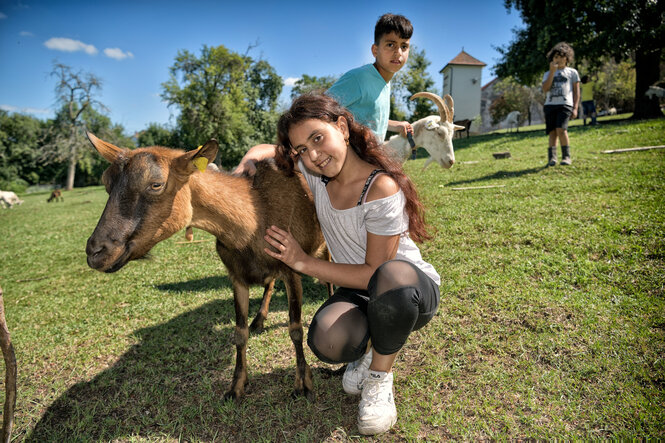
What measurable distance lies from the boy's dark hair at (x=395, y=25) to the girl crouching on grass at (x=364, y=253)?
1.43m

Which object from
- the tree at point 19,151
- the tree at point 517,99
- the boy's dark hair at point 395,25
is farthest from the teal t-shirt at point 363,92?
the tree at point 19,151

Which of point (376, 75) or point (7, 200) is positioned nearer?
point (376, 75)

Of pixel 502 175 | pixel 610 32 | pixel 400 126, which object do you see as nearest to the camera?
pixel 400 126

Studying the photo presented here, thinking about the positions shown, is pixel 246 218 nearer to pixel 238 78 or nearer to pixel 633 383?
pixel 633 383

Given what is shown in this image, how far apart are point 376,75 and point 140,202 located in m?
2.43

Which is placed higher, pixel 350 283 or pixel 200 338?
pixel 350 283

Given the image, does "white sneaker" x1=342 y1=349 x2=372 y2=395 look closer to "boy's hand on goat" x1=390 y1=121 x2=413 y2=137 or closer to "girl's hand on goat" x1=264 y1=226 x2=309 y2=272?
"girl's hand on goat" x1=264 y1=226 x2=309 y2=272

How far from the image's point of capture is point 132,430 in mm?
2449

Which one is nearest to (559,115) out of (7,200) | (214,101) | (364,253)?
(364,253)

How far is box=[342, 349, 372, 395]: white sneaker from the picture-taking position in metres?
2.57

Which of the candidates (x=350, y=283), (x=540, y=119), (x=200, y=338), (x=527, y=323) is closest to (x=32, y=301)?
(x=200, y=338)

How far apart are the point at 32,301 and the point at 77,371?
2842 millimetres

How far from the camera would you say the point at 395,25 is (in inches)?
128

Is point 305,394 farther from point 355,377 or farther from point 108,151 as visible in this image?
point 108,151
